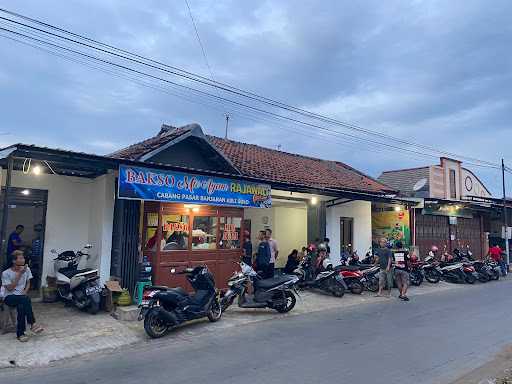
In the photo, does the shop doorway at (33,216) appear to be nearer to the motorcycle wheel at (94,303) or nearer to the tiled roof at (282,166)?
the motorcycle wheel at (94,303)

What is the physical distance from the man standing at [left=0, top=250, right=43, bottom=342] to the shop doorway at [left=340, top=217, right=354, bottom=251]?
37.2 ft

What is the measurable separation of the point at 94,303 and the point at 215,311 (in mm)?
2566

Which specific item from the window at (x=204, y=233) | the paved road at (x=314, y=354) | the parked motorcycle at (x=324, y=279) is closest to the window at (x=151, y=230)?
the window at (x=204, y=233)

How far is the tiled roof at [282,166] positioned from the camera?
580 inches

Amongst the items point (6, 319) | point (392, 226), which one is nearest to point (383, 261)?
point (392, 226)

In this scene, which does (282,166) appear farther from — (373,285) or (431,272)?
(431,272)

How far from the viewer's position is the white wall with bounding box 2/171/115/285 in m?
9.69

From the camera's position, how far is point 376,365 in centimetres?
580

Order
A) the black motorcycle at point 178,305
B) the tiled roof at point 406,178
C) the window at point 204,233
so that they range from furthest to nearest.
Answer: the tiled roof at point 406,178
the window at point 204,233
the black motorcycle at point 178,305

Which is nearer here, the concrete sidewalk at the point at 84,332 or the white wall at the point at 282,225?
the concrete sidewalk at the point at 84,332

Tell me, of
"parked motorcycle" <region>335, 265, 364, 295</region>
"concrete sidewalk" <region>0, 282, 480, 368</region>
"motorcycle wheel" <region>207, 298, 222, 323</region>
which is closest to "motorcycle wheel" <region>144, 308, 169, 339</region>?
"concrete sidewalk" <region>0, 282, 480, 368</region>

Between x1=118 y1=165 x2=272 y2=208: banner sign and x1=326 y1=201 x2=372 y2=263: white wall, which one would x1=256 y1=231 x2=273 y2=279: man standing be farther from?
x1=326 y1=201 x2=372 y2=263: white wall

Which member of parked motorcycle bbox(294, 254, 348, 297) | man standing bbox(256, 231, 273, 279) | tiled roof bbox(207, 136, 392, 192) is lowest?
parked motorcycle bbox(294, 254, 348, 297)

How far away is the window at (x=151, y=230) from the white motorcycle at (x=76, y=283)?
4.46 ft
